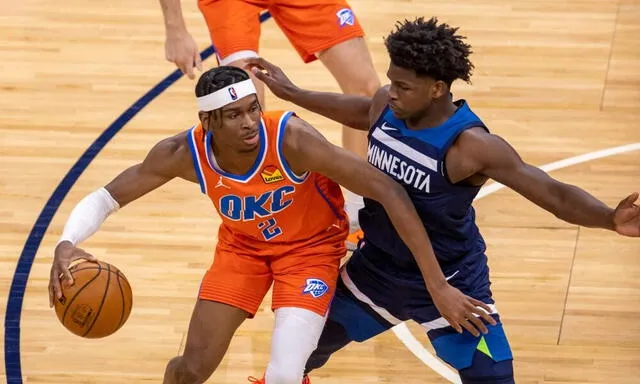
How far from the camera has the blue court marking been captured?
648cm

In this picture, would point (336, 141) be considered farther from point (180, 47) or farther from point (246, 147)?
point (246, 147)

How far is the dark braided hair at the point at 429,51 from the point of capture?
491 centimetres

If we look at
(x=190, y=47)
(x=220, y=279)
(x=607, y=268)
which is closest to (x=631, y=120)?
(x=607, y=268)

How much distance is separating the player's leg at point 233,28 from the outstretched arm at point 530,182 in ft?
7.28

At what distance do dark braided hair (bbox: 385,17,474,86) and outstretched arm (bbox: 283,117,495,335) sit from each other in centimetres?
44

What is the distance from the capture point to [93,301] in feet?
17.3

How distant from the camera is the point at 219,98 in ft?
16.9

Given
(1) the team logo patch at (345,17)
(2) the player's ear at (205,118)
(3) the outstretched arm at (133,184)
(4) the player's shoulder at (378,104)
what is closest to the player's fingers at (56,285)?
(3) the outstretched arm at (133,184)

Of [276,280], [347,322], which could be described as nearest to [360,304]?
[347,322]

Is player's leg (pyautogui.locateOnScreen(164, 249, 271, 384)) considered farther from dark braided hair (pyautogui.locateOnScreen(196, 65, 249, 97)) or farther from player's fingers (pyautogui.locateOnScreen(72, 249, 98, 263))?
dark braided hair (pyautogui.locateOnScreen(196, 65, 249, 97))

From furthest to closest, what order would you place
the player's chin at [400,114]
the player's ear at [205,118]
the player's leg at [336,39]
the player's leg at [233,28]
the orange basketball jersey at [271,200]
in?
the player's leg at [336,39]
the player's leg at [233,28]
the orange basketball jersey at [271,200]
the player's ear at [205,118]
the player's chin at [400,114]

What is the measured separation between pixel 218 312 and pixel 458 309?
3.55ft

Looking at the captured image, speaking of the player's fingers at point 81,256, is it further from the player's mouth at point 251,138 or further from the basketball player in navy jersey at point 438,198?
the basketball player in navy jersey at point 438,198

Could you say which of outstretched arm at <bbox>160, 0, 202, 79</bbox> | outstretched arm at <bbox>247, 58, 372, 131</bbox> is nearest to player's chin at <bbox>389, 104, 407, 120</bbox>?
outstretched arm at <bbox>247, 58, 372, 131</bbox>
